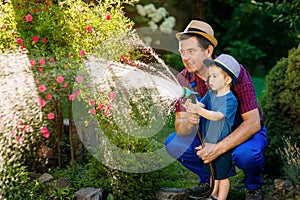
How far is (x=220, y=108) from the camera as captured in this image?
365cm

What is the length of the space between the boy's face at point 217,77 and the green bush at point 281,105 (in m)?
1.29

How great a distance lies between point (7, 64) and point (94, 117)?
0.78m

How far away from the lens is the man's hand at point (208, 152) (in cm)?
376

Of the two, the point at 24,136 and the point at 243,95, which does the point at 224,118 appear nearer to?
the point at 243,95

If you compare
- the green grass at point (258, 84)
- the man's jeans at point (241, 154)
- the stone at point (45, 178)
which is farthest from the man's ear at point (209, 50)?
the green grass at point (258, 84)

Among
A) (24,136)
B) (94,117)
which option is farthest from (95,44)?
(24,136)

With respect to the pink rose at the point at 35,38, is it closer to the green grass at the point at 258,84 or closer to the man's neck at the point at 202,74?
the man's neck at the point at 202,74

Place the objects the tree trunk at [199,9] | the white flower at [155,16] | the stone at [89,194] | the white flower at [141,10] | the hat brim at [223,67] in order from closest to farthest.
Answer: the hat brim at [223,67]
the stone at [89,194]
the white flower at [141,10]
the white flower at [155,16]
the tree trunk at [199,9]

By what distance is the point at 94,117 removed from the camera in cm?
434

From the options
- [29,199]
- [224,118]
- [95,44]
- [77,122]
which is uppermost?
[95,44]

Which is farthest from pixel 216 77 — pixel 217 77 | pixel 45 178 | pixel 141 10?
pixel 141 10

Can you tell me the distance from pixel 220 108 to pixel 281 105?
55.8 inches

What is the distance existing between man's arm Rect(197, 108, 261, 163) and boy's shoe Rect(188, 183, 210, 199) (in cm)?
A: 55

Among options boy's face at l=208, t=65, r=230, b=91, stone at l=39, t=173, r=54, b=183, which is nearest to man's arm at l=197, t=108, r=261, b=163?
boy's face at l=208, t=65, r=230, b=91
